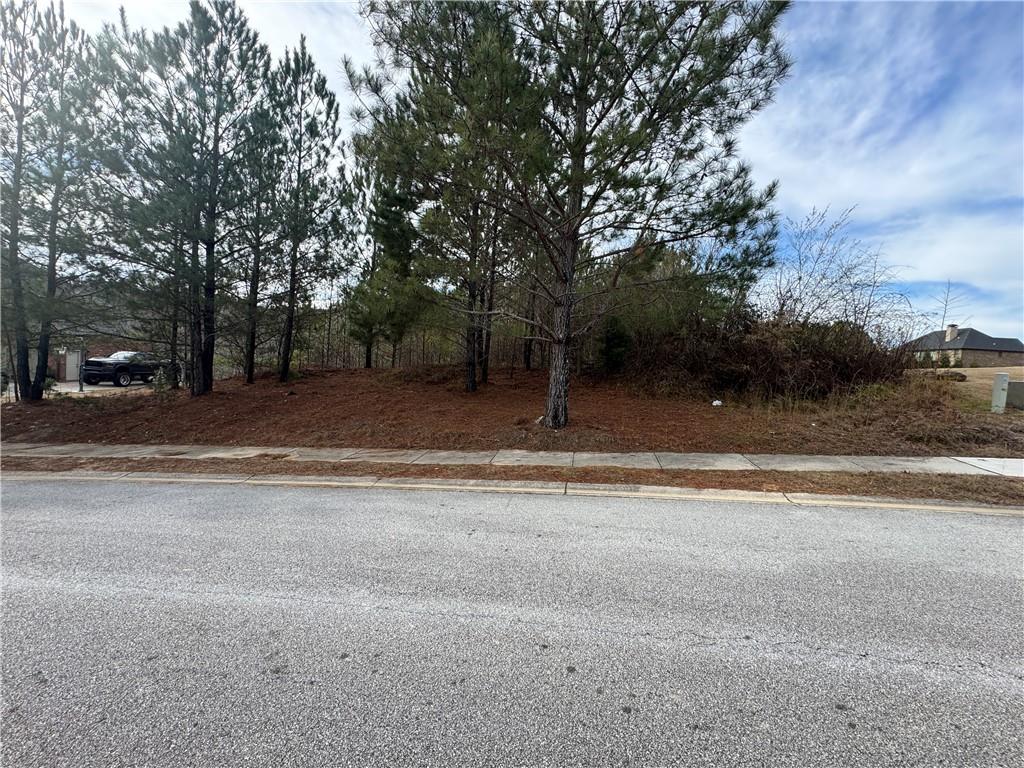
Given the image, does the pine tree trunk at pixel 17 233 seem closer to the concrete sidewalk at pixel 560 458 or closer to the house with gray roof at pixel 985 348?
the concrete sidewalk at pixel 560 458

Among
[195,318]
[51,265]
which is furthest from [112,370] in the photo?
[195,318]

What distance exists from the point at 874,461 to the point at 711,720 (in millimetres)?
6138

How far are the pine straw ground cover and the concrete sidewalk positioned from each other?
0.85 ft

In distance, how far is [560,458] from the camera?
668 cm

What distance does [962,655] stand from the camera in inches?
84.7

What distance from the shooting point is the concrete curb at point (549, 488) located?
4492 millimetres

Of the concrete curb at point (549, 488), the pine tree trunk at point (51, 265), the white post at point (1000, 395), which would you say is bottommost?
the concrete curb at point (549, 488)

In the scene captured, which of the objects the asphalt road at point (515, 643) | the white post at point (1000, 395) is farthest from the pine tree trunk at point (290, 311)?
the white post at point (1000, 395)

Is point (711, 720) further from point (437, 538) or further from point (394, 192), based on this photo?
point (394, 192)

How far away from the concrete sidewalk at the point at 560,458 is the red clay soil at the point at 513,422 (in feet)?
1.16

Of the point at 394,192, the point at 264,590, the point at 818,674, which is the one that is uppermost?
the point at 394,192

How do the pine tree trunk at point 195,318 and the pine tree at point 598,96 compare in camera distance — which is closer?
the pine tree at point 598,96

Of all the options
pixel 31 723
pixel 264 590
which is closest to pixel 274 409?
pixel 264 590

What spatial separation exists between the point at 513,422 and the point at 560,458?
2251 millimetres
